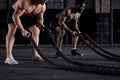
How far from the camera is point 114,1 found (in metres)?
15.6

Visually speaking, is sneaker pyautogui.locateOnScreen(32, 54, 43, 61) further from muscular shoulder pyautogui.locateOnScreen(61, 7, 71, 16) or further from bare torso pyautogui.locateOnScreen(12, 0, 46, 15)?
muscular shoulder pyautogui.locateOnScreen(61, 7, 71, 16)

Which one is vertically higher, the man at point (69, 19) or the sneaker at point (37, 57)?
the man at point (69, 19)

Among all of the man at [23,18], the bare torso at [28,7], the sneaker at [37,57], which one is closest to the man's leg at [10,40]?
the man at [23,18]

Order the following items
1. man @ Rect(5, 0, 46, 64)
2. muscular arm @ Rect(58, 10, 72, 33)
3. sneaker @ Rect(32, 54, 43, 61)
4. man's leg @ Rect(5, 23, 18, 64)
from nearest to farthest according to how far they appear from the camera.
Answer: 1. man @ Rect(5, 0, 46, 64)
2. man's leg @ Rect(5, 23, 18, 64)
3. sneaker @ Rect(32, 54, 43, 61)
4. muscular arm @ Rect(58, 10, 72, 33)

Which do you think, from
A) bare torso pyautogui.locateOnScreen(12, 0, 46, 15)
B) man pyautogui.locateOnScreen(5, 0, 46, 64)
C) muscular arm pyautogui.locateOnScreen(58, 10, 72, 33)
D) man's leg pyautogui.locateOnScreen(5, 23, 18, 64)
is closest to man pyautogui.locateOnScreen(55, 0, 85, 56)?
muscular arm pyautogui.locateOnScreen(58, 10, 72, 33)

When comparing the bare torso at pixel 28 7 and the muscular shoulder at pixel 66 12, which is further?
the muscular shoulder at pixel 66 12

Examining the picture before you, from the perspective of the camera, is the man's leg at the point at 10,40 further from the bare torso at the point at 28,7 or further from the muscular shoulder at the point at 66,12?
Answer: the muscular shoulder at the point at 66,12

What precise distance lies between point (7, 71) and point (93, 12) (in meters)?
10.4

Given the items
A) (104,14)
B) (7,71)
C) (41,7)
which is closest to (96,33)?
(104,14)

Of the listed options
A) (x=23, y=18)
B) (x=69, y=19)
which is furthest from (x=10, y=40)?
(x=69, y=19)

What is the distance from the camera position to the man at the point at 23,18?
6355 mm

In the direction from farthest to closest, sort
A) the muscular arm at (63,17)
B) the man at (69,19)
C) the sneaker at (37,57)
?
the muscular arm at (63,17) → the man at (69,19) → the sneaker at (37,57)

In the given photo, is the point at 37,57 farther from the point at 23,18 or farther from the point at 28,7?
the point at 28,7

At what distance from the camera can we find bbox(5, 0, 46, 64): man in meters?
6.36
